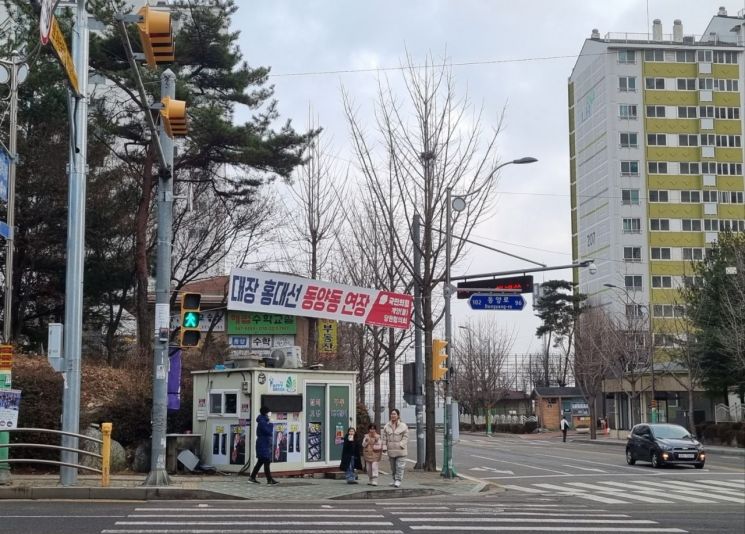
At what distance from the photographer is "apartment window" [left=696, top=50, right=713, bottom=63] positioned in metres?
97.1

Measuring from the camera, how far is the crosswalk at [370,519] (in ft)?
42.8

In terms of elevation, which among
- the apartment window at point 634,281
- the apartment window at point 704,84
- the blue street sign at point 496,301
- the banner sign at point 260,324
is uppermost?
the apartment window at point 704,84

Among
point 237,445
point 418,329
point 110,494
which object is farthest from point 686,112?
point 110,494

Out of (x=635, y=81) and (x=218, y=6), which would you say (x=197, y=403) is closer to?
(x=218, y=6)

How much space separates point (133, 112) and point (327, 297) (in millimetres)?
13401

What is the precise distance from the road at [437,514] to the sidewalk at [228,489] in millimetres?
729

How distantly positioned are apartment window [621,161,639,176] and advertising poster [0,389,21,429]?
281ft

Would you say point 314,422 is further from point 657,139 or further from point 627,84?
point 627,84

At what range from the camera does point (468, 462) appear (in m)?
36.1

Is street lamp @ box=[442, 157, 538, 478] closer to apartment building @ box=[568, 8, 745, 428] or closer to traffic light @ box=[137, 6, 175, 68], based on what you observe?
traffic light @ box=[137, 6, 175, 68]

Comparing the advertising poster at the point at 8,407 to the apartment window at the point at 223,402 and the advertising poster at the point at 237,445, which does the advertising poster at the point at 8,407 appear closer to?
the apartment window at the point at 223,402

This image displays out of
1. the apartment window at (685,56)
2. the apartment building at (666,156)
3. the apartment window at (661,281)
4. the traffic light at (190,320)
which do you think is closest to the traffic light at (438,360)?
the traffic light at (190,320)

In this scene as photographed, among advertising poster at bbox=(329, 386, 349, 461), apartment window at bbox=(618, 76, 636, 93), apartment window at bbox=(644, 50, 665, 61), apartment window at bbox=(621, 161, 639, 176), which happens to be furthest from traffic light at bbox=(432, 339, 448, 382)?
apartment window at bbox=(644, 50, 665, 61)

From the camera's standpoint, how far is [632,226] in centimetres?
9688
